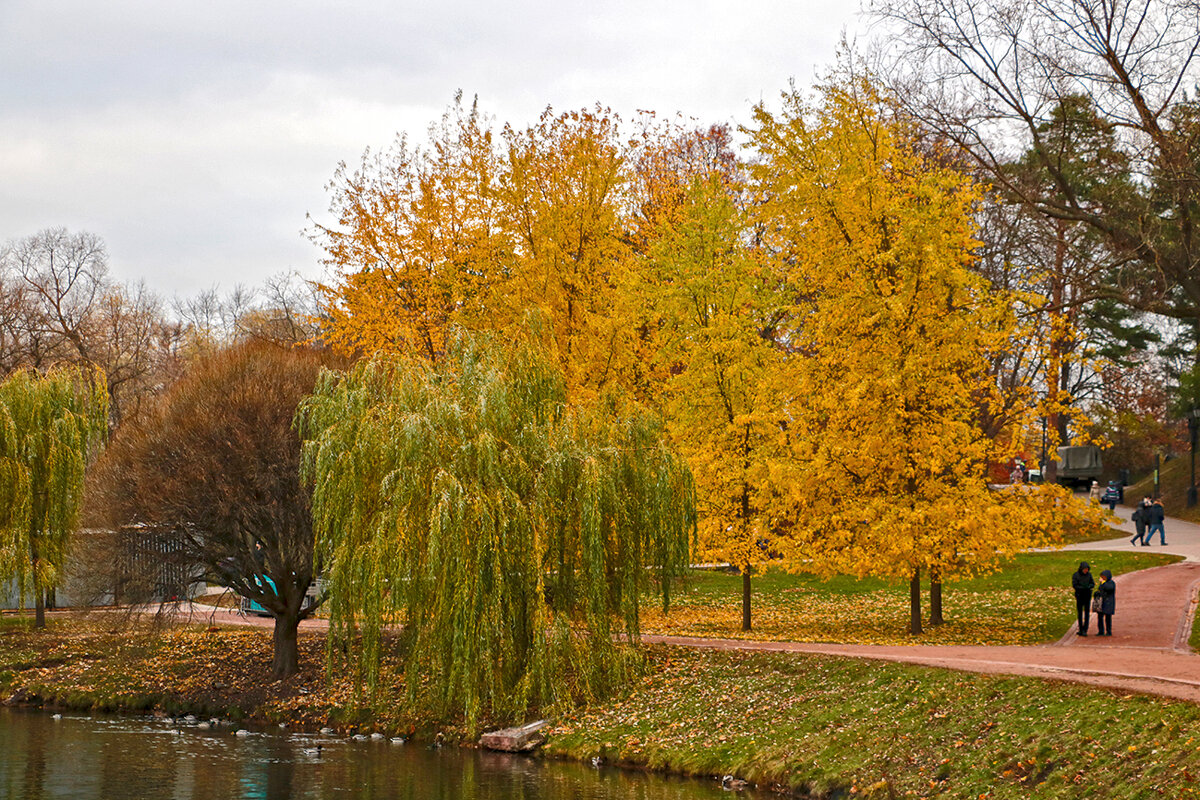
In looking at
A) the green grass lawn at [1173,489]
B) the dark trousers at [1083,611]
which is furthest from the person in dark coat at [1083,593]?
the green grass lawn at [1173,489]

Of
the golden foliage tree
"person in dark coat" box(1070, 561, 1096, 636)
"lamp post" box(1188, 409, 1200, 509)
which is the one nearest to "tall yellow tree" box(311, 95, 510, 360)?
the golden foliage tree

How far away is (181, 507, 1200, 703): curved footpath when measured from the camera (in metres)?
16.5

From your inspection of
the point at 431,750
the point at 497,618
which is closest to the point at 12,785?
the point at 431,750

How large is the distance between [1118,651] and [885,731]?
583 centimetres

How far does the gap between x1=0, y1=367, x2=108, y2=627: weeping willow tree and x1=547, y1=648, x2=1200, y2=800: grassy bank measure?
17769 mm

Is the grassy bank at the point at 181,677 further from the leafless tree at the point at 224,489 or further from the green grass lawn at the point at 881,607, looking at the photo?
the green grass lawn at the point at 881,607

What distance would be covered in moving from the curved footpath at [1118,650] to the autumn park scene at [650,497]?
16 centimetres

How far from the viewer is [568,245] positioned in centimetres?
2772

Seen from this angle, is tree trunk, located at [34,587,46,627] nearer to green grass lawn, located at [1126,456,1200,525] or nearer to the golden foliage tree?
the golden foliage tree

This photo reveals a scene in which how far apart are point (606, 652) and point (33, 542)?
1812 centimetres

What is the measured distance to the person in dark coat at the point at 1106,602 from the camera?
21703 mm

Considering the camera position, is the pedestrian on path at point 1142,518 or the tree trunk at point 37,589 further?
the pedestrian on path at point 1142,518

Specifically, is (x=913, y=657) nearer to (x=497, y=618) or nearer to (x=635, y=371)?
(x=497, y=618)

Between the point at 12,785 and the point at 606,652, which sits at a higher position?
the point at 606,652
